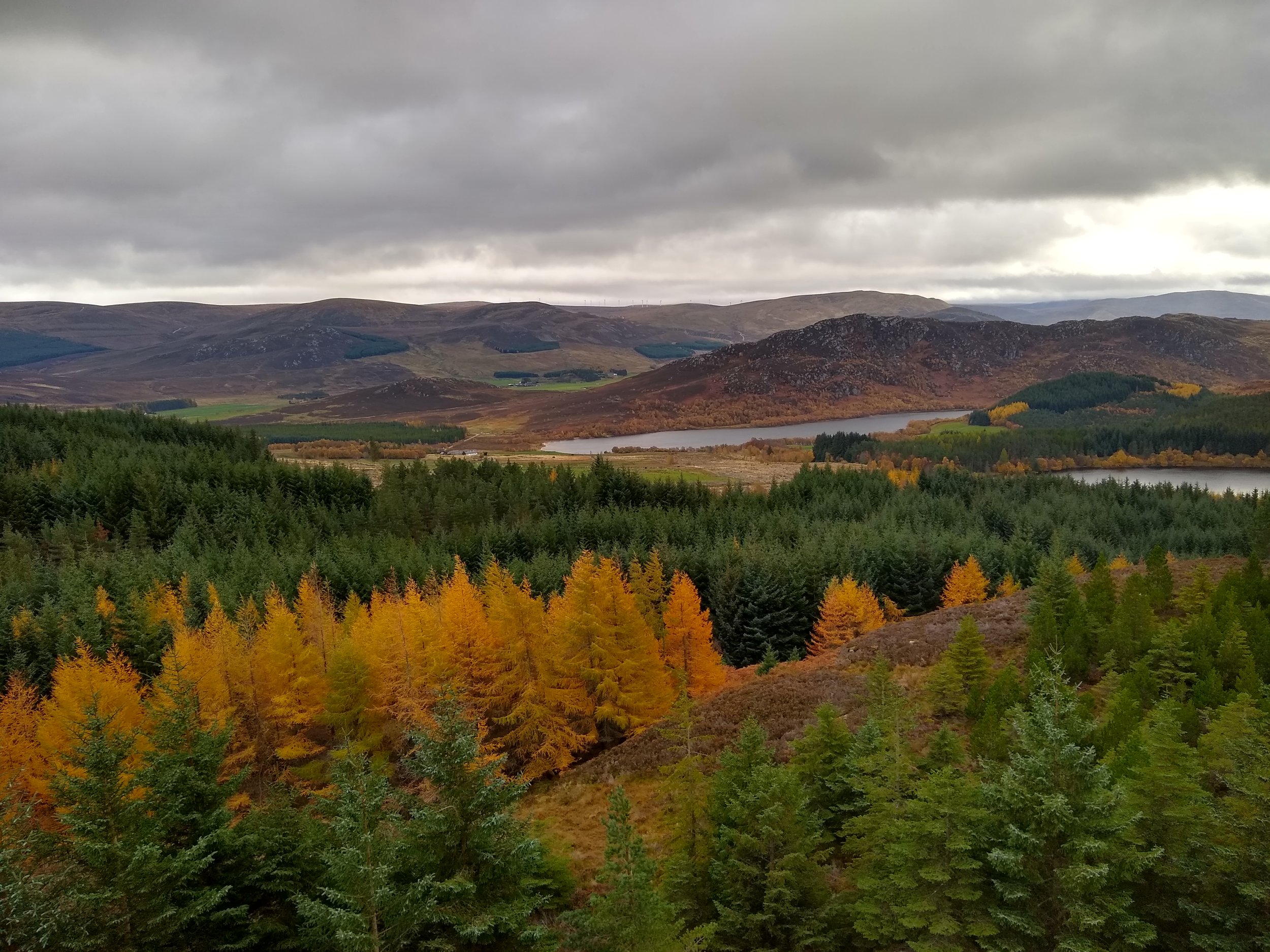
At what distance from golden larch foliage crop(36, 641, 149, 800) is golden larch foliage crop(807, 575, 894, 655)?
43.4 meters

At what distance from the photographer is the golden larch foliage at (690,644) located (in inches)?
1976

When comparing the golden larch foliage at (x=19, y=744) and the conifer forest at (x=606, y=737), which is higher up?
→ the conifer forest at (x=606, y=737)

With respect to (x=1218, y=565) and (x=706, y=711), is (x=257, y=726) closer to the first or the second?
(x=706, y=711)

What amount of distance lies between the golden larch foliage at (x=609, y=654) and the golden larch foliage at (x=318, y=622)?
51.2 ft

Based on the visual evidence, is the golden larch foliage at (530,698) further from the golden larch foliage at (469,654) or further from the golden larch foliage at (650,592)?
the golden larch foliage at (650,592)

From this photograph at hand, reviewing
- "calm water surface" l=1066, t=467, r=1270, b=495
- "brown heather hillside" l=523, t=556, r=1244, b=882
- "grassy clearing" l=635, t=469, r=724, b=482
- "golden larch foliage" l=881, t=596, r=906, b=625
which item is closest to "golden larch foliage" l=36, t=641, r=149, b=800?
"brown heather hillside" l=523, t=556, r=1244, b=882

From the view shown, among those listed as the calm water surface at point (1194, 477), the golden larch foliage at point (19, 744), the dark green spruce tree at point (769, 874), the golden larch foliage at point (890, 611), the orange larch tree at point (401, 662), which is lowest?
the golden larch foliage at point (890, 611)

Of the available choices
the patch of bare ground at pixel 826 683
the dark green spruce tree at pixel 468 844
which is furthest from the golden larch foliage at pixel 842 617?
the dark green spruce tree at pixel 468 844

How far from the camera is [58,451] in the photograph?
402ft

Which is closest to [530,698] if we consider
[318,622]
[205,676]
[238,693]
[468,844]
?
[238,693]

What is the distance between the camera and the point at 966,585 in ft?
218

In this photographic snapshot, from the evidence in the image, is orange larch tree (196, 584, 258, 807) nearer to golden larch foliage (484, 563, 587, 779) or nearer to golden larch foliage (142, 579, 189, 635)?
golden larch foliage (142, 579, 189, 635)

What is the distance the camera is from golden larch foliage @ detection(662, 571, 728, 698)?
50.2 meters

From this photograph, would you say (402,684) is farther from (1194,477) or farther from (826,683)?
(1194,477)
